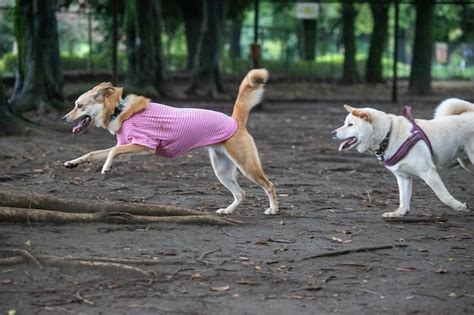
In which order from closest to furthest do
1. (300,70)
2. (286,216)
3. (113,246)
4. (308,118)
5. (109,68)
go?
(113,246)
(286,216)
(308,118)
(109,68)
(300,70)

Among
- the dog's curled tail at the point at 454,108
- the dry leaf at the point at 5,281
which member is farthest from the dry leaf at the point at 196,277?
→ the dog's curled tail at the point at 454,108

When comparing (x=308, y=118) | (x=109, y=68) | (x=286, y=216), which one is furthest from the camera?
(x=109, y=68)

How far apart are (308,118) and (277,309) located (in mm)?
15236

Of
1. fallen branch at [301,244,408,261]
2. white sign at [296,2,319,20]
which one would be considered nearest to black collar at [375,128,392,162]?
fallen branch at [301,244,408,261]

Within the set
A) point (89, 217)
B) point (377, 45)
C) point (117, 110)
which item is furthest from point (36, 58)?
point (377, 45)

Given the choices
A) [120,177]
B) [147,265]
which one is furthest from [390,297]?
[120,177]

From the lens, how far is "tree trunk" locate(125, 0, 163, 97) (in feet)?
78.9

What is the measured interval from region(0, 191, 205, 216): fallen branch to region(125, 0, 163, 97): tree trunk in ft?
51.7

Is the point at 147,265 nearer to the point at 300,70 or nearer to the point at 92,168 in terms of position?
the point at 92,168

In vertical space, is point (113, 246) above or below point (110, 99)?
below

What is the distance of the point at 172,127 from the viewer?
8930 mm

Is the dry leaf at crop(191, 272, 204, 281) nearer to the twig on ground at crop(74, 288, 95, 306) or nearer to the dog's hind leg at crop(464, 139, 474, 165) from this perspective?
the twig on ground at crop(74, 288, 95, 306)

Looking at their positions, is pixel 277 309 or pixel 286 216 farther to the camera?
pixel 286 216

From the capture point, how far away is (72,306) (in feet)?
18.8
